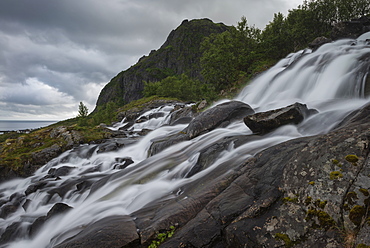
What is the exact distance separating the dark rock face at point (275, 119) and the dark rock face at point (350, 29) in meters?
27.1

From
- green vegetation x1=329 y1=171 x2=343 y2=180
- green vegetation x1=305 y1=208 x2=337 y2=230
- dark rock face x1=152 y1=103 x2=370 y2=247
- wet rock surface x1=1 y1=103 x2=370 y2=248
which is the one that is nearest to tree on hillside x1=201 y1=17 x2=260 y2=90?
wet rock surface x1=1 y1=103 x2=370 y2=248

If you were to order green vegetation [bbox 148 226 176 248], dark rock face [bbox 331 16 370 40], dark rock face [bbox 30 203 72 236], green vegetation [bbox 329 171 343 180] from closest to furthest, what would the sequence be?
green vegetation [bbox 329 171 343 180], green vegetation [bbox 148 226 176 248], dark rock face [bbox 30 203 72 236], dark rock face [bbox 331 16 370 40]

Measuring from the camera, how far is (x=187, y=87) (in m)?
69.8

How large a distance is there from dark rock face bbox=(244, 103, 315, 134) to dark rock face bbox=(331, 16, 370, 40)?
88.8ft

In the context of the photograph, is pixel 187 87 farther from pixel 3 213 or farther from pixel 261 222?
pixel 261 222

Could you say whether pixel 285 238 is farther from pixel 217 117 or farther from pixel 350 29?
pixel 350 29

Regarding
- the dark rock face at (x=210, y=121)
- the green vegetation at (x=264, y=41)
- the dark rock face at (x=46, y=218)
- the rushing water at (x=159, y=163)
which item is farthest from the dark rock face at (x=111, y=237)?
the green vegetation at (x=264, y=41)

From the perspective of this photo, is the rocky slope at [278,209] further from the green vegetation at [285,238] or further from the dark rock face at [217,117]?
the dark rock face at [217,117]

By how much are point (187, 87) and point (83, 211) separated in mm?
64279

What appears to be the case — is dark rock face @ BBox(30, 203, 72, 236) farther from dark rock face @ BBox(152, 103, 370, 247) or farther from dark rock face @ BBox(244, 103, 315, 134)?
dark rock face @ BBox(244, 103, 315, 134)

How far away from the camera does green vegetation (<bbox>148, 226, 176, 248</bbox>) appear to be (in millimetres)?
4357

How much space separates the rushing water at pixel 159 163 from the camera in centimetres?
733

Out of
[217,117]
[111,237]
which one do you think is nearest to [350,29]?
[217,117]

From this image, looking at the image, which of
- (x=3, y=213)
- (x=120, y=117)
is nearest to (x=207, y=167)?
(x=3, y=213)
